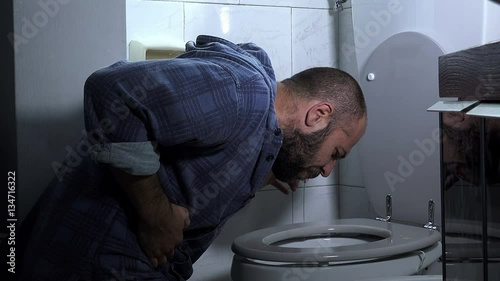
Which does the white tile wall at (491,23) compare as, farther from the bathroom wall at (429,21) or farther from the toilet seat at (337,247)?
the toilet seat at (337,247)

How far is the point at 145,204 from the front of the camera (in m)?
0.93

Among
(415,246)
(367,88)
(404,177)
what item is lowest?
(415,246)

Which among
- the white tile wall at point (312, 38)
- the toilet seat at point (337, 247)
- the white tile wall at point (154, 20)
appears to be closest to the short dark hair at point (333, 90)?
the toilet seat at point (337, 247)

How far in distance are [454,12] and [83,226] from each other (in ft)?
3.01

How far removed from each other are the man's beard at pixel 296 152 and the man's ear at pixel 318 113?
22 mm

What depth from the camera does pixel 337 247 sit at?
1260mm

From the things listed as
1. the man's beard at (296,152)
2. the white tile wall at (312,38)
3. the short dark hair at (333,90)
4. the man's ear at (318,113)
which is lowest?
the man's beard at (296,152)

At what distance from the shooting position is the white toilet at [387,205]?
1213mm

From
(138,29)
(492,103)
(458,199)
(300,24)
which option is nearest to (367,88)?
(300,24)

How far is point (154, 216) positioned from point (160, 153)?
114 mm

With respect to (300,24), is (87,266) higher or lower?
lower

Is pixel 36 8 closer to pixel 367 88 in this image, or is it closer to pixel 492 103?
pixel 492 103

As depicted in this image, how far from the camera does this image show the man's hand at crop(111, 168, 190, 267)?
0.91 meters

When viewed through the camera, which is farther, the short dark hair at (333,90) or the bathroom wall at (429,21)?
the bathroom wall at (429,21)
